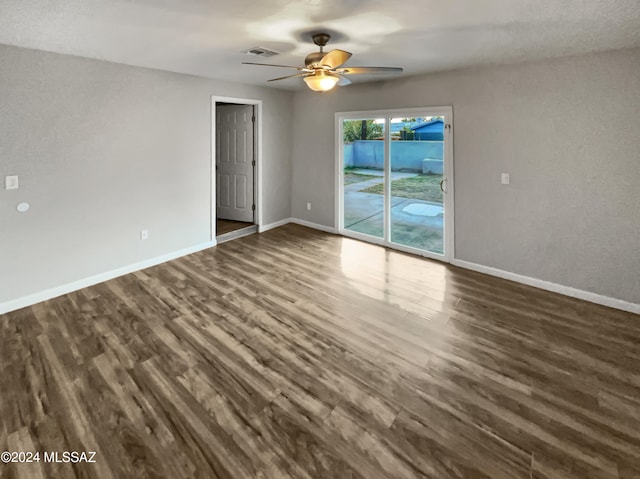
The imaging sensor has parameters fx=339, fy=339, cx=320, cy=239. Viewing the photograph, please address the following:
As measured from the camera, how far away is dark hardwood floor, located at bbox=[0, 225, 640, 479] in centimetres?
174

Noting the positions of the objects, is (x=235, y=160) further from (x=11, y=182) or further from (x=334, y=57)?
(x=334, y=57)

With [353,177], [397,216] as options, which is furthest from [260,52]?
[397,216]

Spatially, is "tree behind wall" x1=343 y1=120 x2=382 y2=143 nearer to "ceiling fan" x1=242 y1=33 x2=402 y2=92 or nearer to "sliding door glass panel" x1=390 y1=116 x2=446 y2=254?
"sliding door glass panel" x1=390 y1=116 x2=446 y2=254

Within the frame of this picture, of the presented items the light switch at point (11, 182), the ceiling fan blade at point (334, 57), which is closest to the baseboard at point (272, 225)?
the light switch at point (11, 182)

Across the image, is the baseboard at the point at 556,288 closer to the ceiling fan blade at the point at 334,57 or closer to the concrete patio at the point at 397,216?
the concrete patio at the point at 397,216

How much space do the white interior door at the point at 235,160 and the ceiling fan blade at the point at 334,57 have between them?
10.8 feet

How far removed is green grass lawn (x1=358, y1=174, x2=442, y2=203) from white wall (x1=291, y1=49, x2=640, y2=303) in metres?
0.34

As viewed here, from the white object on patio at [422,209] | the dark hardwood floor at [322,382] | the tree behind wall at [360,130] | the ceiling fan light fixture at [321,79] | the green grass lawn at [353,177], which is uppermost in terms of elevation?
the tree behind wall at [360,130]

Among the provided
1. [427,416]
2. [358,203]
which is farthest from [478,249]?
[427,416]

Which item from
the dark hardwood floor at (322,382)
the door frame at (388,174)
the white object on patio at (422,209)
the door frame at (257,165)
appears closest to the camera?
the dark hardwood floor at (322,382)

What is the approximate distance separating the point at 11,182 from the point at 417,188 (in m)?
4.66

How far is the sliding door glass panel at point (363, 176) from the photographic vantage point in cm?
526

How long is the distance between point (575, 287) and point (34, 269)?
5629 mm

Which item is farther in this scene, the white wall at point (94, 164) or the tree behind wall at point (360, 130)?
the tree behind wall at point (360, 130)
